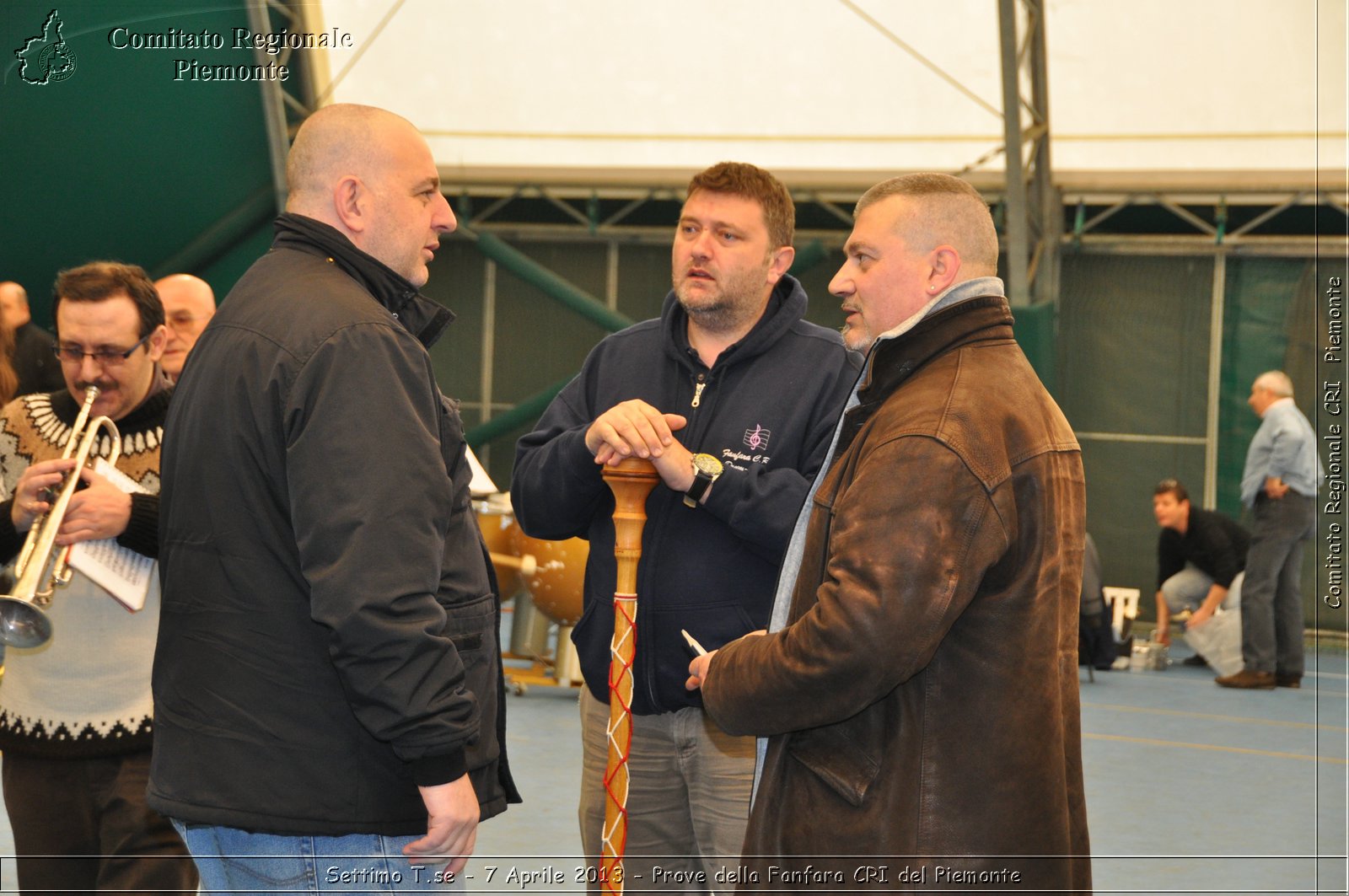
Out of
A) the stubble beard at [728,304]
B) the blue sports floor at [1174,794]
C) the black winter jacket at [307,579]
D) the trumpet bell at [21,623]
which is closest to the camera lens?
the black winter jacket at [307,579]

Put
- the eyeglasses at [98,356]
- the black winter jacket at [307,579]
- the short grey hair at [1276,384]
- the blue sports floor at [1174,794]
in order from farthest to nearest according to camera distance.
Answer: the short grey hair at [1276,384] → the blue sports floor at [1174,794] → the eyeglasses at [98,356] → the black winter jacket at [307,579]

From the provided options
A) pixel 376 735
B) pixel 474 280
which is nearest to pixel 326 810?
pixel 376 735

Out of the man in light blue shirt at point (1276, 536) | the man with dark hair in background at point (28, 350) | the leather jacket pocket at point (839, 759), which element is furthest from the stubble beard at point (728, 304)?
the man in light blue shirt at point (1276, 536)

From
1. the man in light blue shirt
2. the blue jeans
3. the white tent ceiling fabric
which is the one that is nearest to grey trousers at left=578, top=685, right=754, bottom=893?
the blue jeans

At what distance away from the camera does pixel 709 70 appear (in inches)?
473

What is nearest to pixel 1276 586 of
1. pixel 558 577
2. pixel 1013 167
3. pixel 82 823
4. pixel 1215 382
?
pixel 1215 382

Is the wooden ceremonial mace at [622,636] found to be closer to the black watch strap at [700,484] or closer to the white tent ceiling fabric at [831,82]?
the black watch strap at [700,484]

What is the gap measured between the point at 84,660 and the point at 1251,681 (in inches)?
334

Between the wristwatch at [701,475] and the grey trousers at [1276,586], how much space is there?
24.5ft

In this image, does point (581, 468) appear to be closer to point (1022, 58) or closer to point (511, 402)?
point (1022, 58)

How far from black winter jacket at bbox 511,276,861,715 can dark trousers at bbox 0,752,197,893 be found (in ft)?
3.39

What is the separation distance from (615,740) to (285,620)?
37.4 inches

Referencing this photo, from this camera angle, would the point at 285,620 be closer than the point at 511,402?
Yes

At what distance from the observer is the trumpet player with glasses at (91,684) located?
278 cm
